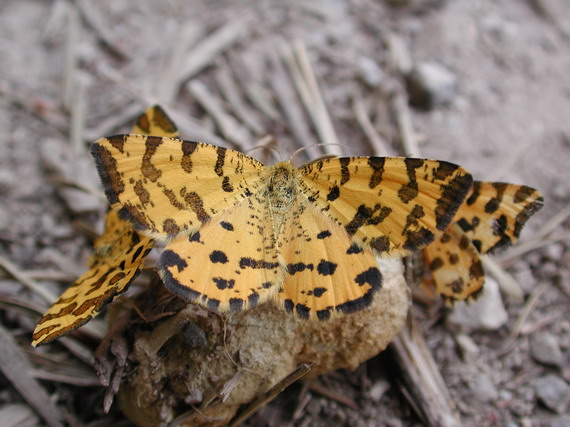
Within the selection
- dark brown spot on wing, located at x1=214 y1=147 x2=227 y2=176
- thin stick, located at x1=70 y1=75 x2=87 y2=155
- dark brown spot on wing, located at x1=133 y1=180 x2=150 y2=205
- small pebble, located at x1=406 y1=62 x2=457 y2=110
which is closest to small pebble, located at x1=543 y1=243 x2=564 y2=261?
small pebble, located at x1=406 y1=62 x2=457 y2=110

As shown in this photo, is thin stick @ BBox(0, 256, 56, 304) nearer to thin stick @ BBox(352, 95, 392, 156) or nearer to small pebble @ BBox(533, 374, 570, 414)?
thin stick @ BBox(352, 95, 392, 156)

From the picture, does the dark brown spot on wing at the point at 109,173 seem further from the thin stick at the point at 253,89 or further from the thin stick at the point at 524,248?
the thin stick at the point at 524,248

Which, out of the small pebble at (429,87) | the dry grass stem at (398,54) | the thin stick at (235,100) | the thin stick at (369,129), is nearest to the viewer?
the thin stick at (369,129)

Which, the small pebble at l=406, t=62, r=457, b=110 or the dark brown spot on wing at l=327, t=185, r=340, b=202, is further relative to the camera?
the small pebble at l=406, t=62, r=457, b=110

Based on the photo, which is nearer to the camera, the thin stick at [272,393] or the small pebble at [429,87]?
the thin stick at [272,393]

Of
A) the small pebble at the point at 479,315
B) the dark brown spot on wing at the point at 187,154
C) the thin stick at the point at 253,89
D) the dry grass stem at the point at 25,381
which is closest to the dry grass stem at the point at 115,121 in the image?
the thin stick at the point at 253,89

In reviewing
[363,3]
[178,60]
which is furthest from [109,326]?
[363,3]
